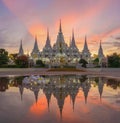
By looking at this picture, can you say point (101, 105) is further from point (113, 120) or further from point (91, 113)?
point (113, 120)

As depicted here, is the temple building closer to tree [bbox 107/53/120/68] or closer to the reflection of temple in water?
tree [bbox 107/53/120/68]

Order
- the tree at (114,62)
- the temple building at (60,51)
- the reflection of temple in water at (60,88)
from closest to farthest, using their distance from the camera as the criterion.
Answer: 1. the reflection of temple in water at (60,88)
2. the tree at (114,62)
3. the temple building at (60,51)

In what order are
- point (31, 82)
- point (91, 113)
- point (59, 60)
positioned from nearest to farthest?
point (91, 113) < point (31, 82) < point (59, 60)

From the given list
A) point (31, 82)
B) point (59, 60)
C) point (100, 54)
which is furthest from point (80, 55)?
point (31, 82)

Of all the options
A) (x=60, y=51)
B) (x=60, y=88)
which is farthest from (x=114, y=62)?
(x=60, y=88)

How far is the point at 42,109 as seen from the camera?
746 cm

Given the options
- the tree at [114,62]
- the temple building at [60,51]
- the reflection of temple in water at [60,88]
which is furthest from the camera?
the temple building at [60,51]

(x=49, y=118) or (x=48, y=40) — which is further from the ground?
(x=48, y=40)

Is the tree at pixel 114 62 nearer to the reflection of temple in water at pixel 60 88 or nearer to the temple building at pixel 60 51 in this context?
the temple building at pixel 60 51

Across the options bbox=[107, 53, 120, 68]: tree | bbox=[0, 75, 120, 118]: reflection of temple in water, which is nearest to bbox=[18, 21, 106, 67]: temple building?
bbox=[107, 53, 120, 68]: tree

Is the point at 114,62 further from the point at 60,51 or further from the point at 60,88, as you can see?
the point at 60,88

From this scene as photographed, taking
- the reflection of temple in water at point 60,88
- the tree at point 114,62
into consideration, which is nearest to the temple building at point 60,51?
the tree at point 114,62

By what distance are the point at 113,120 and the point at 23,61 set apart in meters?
43.8

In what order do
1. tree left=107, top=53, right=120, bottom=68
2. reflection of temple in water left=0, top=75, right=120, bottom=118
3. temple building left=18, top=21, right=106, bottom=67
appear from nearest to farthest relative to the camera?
reflection of temple in water left=0, top=75, right=120, bottom=118, tree left=107, top=53, right=120, bottom=68, temple building left=18, top=21, right=106, bottom=67
